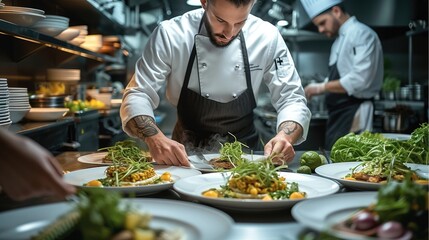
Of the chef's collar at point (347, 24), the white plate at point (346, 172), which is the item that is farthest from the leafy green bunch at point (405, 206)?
the chef's collar at point (347, 24)

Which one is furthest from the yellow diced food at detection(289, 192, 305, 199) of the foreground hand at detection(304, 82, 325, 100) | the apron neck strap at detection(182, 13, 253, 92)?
the foreground hand at detection(304, 82, 325, 100)

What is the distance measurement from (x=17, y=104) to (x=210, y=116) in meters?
1.14

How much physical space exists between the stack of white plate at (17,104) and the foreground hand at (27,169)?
5.36 ft

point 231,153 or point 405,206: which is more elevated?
point 405,206

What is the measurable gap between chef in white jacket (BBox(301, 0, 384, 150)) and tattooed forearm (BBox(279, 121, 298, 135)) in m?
2.35

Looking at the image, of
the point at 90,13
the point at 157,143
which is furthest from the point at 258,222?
the point at 90,13

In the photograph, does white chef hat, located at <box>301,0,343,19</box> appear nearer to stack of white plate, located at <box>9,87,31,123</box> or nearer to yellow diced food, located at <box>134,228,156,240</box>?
stack of white plate, located at <box>9,87,31,123</box>

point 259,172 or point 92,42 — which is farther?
point 92,42

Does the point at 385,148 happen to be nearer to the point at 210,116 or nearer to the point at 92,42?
the point at 210,116

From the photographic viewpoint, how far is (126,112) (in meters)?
2.07

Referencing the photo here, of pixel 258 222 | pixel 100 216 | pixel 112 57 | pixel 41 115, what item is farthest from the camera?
pixel 112 57

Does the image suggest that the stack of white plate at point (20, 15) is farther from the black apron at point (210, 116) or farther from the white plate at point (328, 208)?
the white plate at point (328, 208)

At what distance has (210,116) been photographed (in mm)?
2492

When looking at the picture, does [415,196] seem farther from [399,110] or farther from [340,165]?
[399,110]
